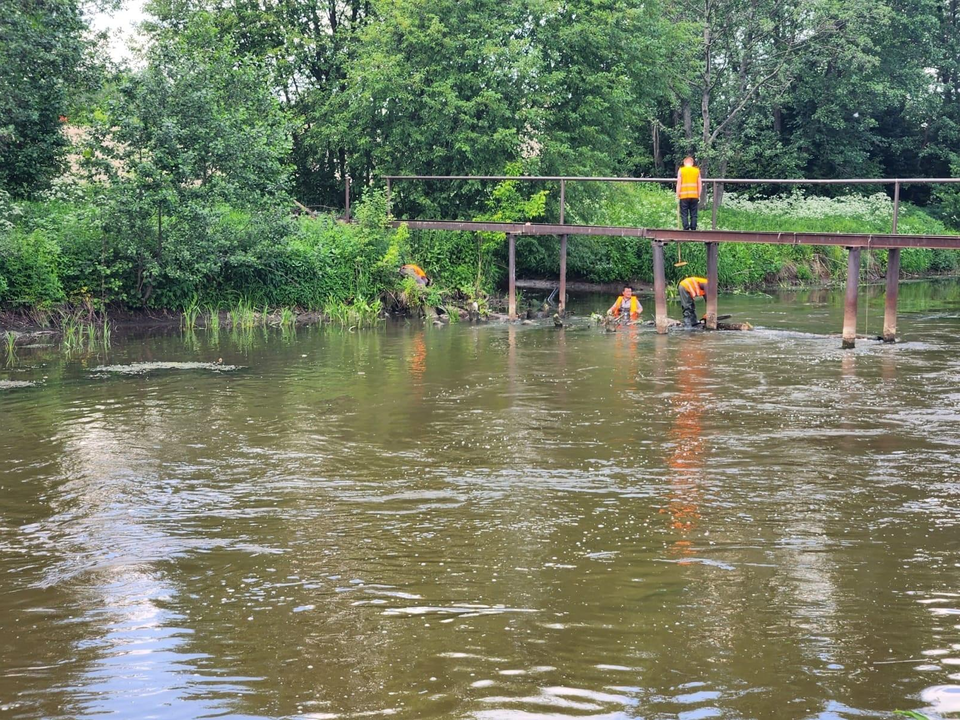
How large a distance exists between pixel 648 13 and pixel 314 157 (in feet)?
37.2

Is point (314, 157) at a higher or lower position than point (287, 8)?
lower

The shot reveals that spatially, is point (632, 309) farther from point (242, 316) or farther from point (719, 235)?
point (242, 316)

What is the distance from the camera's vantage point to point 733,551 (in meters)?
8.84

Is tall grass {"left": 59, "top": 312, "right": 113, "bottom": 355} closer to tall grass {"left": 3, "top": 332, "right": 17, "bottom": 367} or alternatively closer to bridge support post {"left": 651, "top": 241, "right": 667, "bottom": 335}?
tall grass {"left": 3, "top": 332, "right": 17, "bottom": 367}

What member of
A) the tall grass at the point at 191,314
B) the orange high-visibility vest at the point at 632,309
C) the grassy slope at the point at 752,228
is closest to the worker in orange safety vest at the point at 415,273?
the orange high-visibility vest at the point at 632,309

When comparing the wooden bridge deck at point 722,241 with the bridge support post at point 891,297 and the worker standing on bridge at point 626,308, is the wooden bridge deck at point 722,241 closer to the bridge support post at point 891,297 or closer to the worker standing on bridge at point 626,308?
the bridge support post at point 891,297

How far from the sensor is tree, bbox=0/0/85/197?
25.6 meters

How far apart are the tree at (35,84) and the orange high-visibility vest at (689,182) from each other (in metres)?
14.2

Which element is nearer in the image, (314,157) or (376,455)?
(376,455)

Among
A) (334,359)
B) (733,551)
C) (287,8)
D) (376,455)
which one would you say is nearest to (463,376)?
(334,359)

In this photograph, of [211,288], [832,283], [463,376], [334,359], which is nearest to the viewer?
[463,376]

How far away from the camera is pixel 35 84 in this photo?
27219 mm

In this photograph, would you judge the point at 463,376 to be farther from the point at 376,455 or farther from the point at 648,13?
the point at 648,13

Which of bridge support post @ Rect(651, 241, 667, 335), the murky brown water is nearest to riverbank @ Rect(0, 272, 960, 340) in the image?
bridge support post @ Rect(651, 241, 667, 335)
